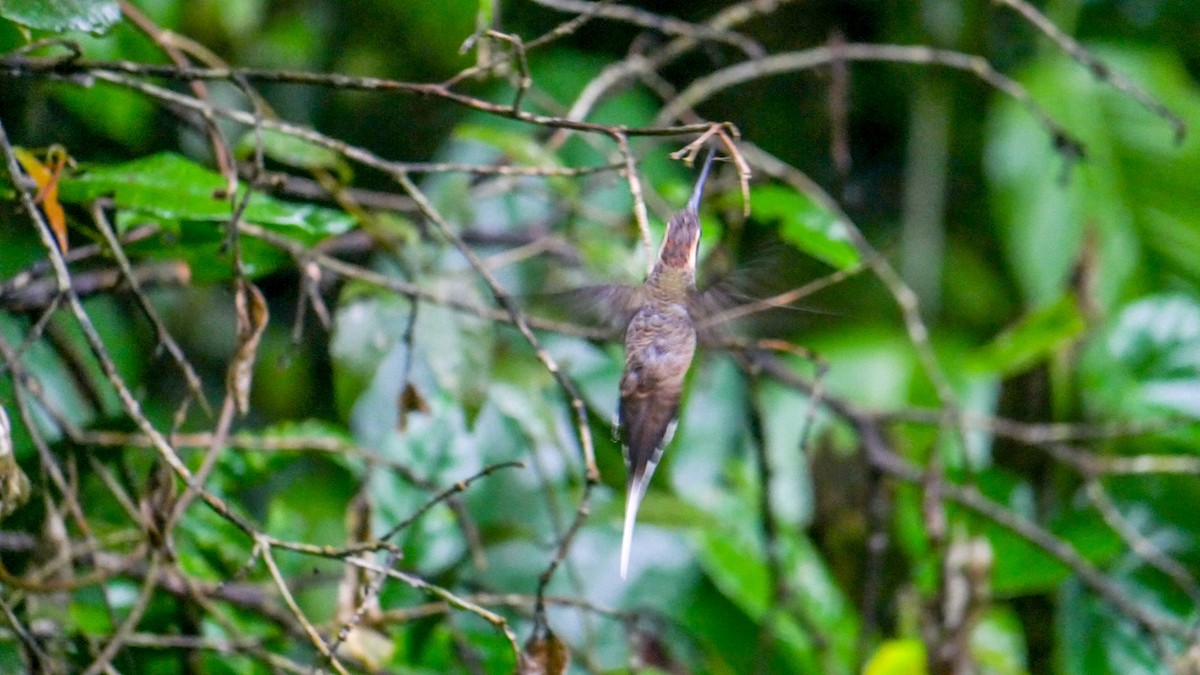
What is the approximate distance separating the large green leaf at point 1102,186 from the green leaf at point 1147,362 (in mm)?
311

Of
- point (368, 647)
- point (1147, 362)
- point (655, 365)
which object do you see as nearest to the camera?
point (655, 365)

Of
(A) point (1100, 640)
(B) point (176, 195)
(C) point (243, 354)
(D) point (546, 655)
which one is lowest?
(A) point (1100, 640)

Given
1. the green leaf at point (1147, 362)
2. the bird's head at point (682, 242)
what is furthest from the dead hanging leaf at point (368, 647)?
the green leaf at point (1147, 362)

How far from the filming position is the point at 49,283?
123 cm

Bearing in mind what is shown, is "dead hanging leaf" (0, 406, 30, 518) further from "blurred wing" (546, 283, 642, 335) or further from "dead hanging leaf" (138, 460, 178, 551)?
"blurred wing" (546, 283, 642, 335)

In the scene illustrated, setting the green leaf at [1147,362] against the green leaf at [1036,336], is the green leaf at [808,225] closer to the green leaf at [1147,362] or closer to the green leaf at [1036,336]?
the green leaf at [1036,336]

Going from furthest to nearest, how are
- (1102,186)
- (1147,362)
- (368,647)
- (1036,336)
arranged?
(1102,186) < (1147,362) < (1036,336) < (368,647)

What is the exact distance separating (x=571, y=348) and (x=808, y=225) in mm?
456

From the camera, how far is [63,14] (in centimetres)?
83

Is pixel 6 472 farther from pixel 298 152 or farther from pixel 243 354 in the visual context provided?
pixel 298 152

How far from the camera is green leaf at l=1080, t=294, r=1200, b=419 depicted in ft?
5.68

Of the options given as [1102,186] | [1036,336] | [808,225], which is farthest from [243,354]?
[1102,186]

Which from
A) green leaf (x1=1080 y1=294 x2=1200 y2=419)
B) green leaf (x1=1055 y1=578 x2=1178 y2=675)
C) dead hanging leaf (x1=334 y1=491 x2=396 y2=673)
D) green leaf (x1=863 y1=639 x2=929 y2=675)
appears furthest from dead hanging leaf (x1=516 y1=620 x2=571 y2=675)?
green leaf (x1=1080 y1=294 x2=1200 y2=419)

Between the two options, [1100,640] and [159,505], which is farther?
[1100,640]
